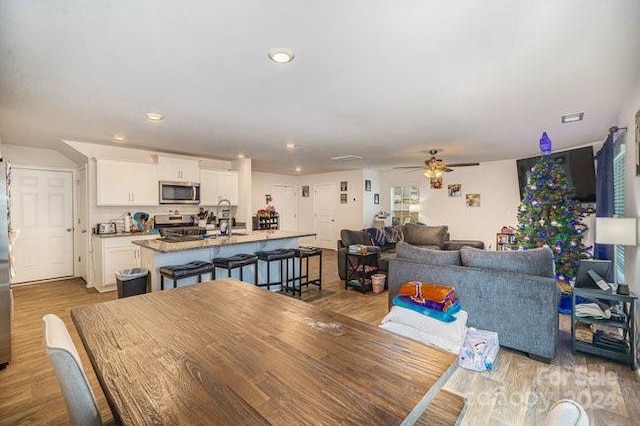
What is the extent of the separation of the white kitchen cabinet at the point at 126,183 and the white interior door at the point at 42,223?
131 centimetres

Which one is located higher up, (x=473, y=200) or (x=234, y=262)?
(x=473, y=200)

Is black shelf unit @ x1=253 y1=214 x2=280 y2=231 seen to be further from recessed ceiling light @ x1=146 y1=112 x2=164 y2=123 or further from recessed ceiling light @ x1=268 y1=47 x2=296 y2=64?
recessed ceiling light @ x1=268 y1=47 x2=296 y2=64

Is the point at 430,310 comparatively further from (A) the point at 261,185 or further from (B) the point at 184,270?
(A) the point at 261,185

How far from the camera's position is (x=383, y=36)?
1771 mm

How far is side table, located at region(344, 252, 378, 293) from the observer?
183 inches

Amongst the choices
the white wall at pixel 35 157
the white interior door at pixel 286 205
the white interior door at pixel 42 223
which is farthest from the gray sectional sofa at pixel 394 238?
the white wall at pixel 35 157

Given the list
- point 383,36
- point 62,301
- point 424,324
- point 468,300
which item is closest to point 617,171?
point 468,300

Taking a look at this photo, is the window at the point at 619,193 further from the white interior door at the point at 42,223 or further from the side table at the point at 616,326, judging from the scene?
the white interior door at the point at 42,223

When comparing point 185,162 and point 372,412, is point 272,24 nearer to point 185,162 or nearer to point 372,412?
point 372,412

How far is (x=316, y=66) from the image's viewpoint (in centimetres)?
214

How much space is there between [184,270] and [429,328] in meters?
2.47

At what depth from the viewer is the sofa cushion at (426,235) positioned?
6.34 meters

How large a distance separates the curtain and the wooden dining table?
13.1 feet

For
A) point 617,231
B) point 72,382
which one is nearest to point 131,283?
point 72,382
